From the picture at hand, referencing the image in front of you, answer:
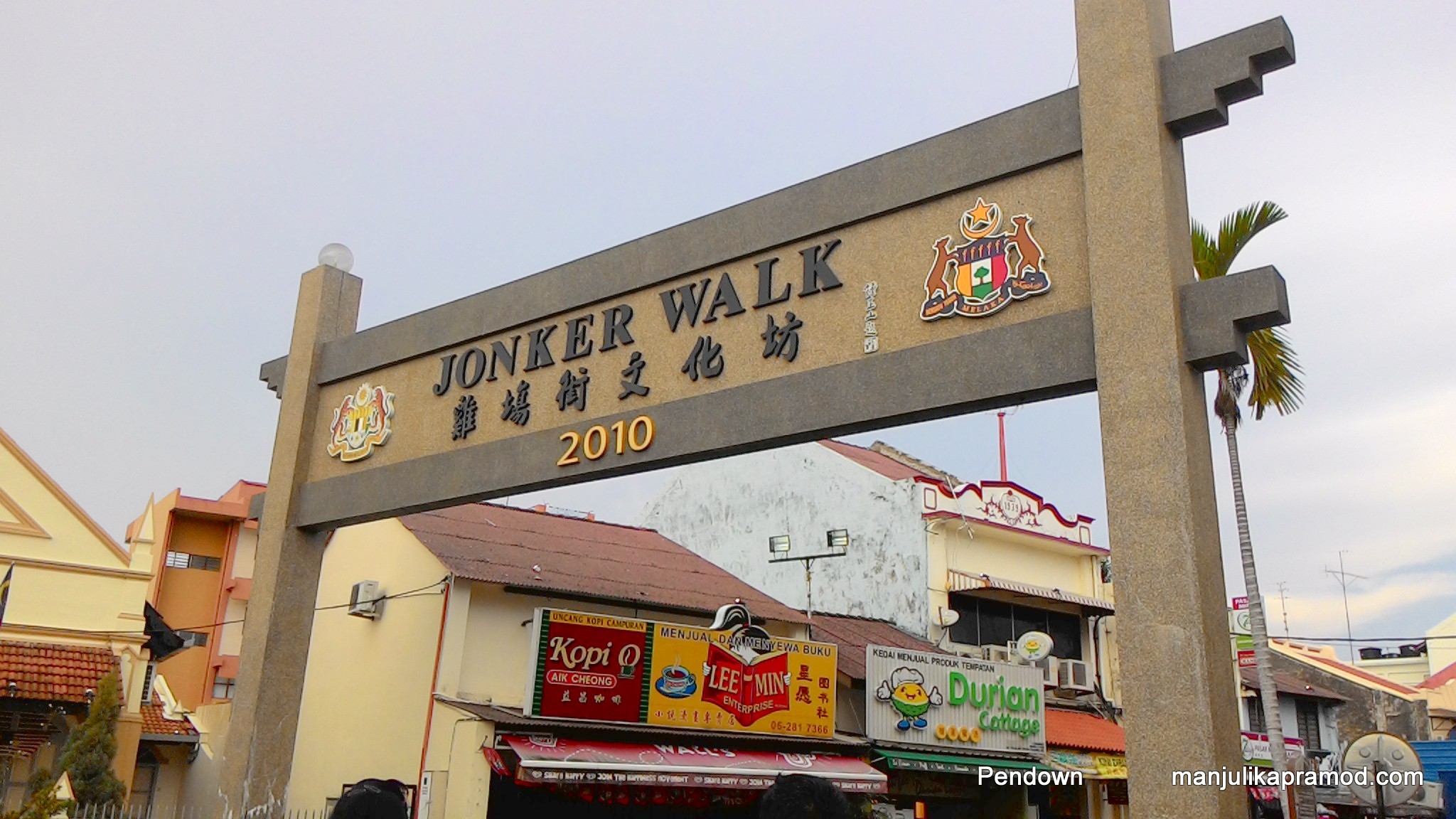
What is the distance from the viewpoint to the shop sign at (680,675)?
51.0 ft

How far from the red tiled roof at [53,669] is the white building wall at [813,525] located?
12.5 m

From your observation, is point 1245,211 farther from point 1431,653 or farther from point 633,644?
point 1431,653

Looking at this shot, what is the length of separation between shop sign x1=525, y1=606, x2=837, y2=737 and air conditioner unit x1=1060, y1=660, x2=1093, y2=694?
253 inches

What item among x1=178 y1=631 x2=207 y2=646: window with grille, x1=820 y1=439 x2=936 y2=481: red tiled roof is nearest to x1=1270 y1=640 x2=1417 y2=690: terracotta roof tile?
x1=820 y1=439 x2=936 y2=481: red tiled roof

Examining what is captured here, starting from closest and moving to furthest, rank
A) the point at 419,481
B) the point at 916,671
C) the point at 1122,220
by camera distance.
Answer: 1. the point at 1122,220
2. the point at 419,481
3. the point at 916,671

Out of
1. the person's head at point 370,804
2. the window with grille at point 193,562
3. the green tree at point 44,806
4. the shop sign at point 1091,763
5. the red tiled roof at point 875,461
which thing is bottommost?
the green tree at point 44,806

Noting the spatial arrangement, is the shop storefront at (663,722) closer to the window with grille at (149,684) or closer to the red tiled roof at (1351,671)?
the window with grille at (149,684)

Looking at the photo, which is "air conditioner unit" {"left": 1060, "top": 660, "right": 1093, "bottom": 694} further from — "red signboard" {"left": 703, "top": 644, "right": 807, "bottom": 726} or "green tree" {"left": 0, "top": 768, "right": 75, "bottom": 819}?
"green tree" {"left": 0, "top": 768, "right": 75, "bottom": 819}

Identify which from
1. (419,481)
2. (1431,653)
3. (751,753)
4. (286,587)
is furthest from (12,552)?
(1431,653)

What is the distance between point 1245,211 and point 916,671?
933 centimetres

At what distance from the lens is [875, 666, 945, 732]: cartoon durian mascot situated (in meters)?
18.6

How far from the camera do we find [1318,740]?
3012cm

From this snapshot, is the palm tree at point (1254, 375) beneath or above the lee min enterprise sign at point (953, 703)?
above

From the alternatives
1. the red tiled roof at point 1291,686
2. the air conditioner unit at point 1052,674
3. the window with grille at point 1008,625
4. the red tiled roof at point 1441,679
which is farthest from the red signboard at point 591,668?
the red tiled roof at point 1441,679
